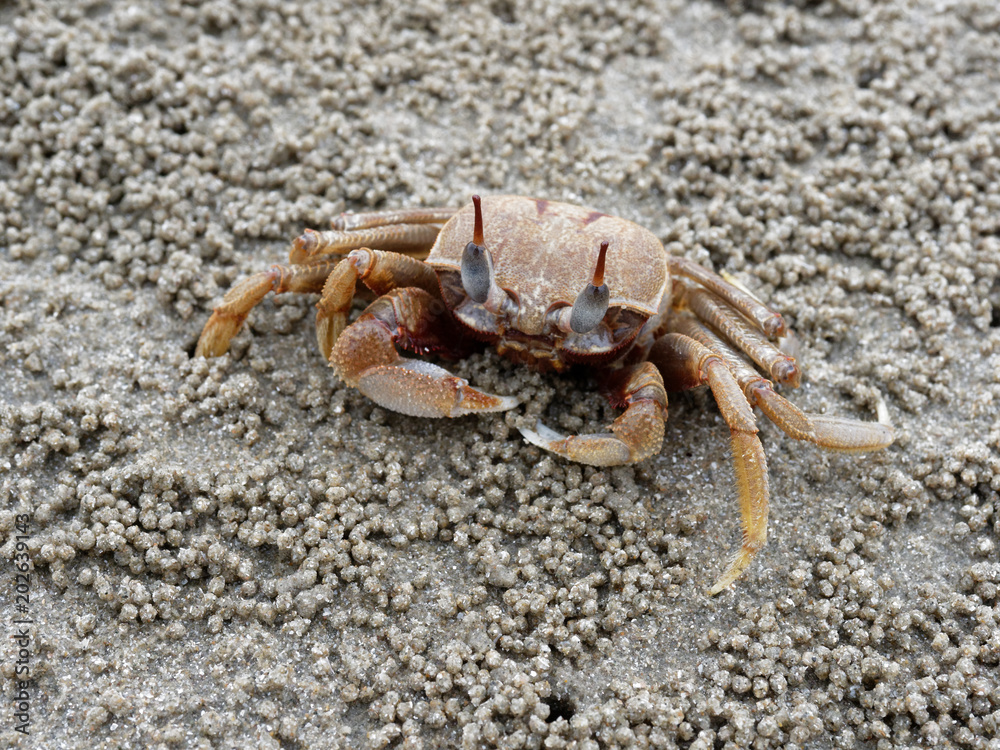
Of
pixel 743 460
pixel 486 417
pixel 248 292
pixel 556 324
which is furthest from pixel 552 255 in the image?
pixel 248 292

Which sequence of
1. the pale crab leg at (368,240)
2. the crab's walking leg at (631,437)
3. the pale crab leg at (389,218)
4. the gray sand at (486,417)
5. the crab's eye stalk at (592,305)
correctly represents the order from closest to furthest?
the gray sand at (486,417)
the crab's eye stalk at (592,305)
the crab's walking leg at (631,437)
the pale crab leg at (368,240)
the pale crab leg at (389,218)

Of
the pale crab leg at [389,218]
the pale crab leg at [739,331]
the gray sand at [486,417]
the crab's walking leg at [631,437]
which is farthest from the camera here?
the pale crab leg at [389,218]

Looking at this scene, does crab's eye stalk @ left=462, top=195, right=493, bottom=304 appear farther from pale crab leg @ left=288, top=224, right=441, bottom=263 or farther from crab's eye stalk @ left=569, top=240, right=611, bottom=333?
pale crab leg @ left=288, top=224, right=441, bottom=263

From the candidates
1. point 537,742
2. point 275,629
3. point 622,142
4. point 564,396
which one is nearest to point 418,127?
point 622,142

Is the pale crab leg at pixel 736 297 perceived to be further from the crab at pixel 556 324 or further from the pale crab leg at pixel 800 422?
the pale crab leg at pixel 800 422

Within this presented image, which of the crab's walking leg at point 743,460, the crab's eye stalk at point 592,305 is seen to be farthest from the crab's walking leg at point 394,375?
the crab's walking leg at point 743,460

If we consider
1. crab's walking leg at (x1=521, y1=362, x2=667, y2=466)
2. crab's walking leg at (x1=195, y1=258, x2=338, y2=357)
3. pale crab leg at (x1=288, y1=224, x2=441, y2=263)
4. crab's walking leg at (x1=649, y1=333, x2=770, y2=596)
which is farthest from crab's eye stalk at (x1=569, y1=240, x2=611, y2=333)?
crab's walking leg at (x1=195, y1=258, x2=338, y2=357)
